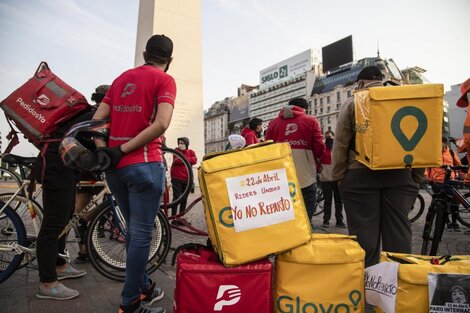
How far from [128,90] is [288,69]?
3710 inches

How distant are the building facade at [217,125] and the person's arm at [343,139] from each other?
107248 mm

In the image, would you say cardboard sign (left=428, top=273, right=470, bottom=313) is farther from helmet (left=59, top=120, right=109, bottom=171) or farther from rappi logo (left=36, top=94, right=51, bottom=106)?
rappi logo (left=36, top=94, right=51, bottom=106)

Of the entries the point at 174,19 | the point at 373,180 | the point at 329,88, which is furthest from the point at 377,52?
the point at 373,180

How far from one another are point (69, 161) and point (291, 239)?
141 cm

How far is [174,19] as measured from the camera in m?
16.2

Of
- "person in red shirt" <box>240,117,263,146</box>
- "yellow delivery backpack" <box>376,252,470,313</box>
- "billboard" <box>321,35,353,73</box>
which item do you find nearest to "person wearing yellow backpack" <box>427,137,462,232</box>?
"person in red shirt" <box>240,117,263,146</box>

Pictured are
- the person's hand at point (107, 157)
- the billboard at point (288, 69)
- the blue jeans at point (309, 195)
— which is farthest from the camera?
the billboard at point (288, 69)

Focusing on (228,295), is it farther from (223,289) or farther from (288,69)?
(288,69)

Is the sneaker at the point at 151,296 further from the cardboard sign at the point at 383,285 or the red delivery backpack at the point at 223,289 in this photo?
the cardboard sign at the point at 383,285

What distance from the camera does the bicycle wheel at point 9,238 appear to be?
2615 millimetres

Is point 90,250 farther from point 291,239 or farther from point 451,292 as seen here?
point 451,292

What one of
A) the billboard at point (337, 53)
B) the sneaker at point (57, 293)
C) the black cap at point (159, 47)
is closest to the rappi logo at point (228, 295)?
the sneaker at point (57, 293)

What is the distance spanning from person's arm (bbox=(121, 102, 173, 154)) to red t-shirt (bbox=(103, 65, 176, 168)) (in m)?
0.06

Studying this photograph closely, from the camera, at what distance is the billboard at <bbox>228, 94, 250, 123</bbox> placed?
108 meters
